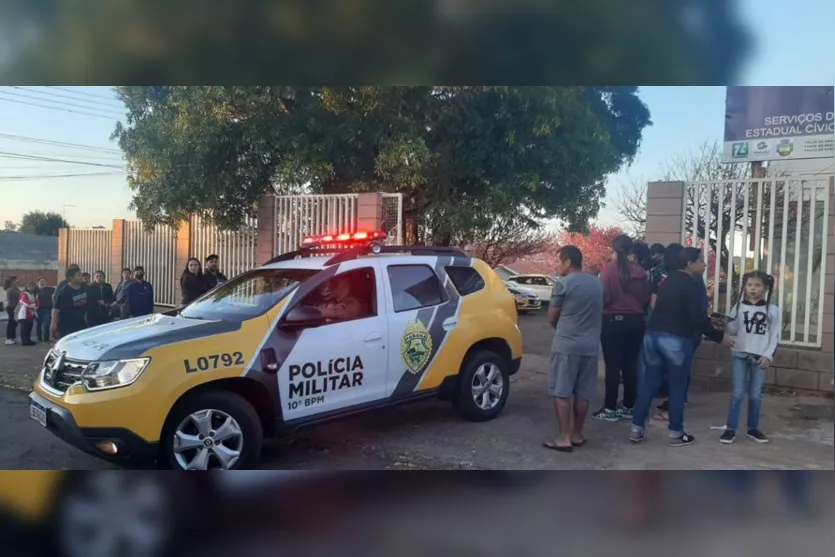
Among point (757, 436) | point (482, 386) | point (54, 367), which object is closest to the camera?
point (54, 367)

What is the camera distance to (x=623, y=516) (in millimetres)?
4016

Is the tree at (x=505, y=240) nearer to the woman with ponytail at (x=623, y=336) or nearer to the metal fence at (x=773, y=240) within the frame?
the woman with ponytail at (x=623, y=336)

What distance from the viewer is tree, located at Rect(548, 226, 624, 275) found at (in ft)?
12.3

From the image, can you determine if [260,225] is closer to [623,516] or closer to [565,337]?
[565,337]

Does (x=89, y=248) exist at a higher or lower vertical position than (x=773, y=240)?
lower

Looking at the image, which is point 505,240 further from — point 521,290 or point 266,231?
point 266,231

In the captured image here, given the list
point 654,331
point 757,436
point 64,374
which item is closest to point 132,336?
point 64,374

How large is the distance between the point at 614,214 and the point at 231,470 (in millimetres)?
2743

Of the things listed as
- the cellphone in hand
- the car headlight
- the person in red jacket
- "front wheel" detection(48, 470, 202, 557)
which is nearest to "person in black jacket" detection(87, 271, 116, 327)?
the person in red jacket

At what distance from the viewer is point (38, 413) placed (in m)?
3.69

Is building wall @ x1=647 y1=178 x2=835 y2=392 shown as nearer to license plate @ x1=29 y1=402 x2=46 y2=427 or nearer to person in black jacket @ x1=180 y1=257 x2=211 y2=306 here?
person in black jacket @ x1=180 y1=257 x2=211 y2=306

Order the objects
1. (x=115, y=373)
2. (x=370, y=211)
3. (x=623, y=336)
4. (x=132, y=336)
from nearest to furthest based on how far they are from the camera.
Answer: (x=115, y=373) → (x=132, y=336) → (x=370, y=211) → (x=623, y=336)
